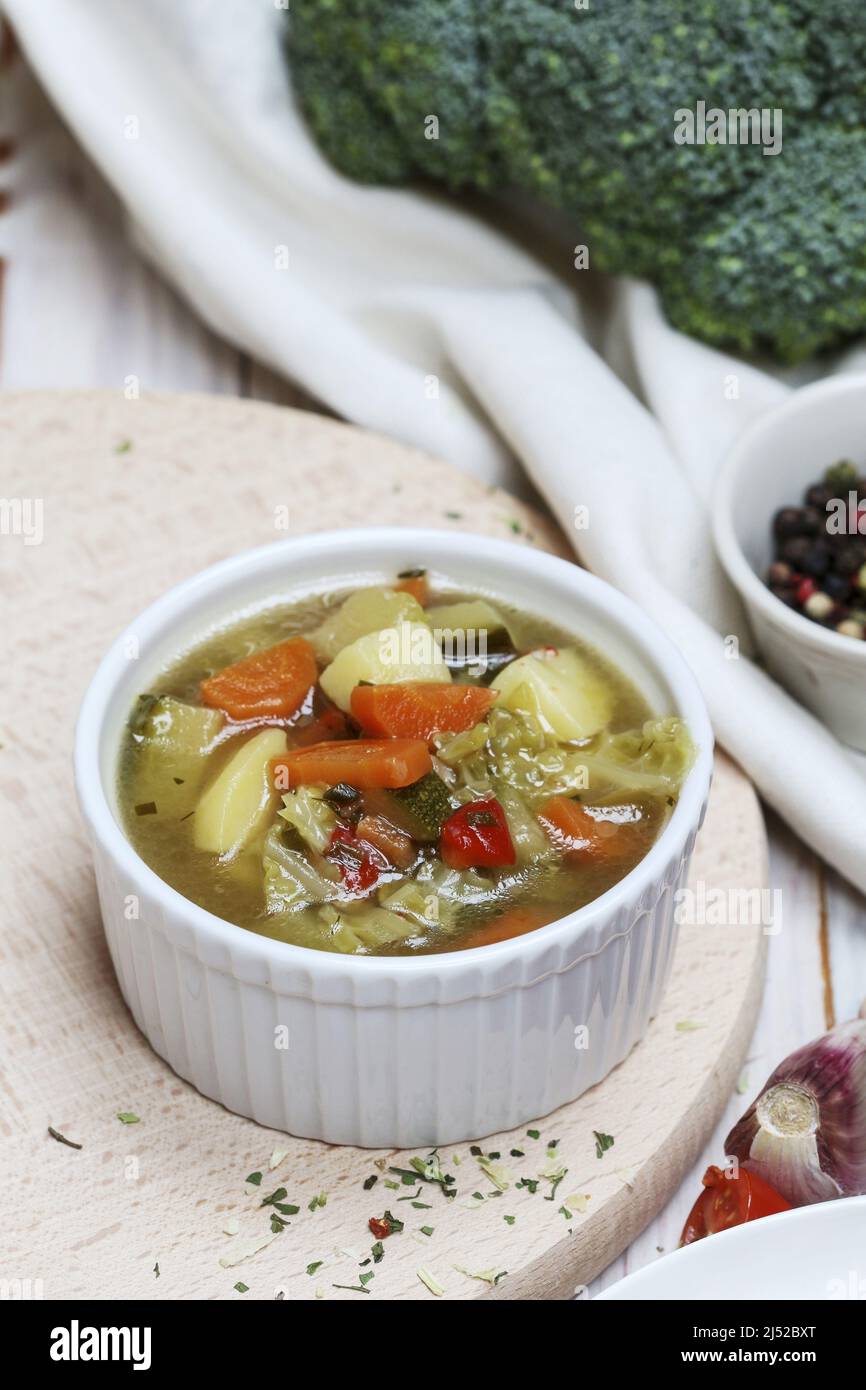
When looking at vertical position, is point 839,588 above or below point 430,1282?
above

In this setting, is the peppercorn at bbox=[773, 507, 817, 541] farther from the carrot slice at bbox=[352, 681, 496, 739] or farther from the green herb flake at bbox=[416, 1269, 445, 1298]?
the green herb flake at bbox=[416, 1269, 445, 1298]

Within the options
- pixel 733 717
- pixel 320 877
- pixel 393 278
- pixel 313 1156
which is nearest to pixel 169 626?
pixel 320 877

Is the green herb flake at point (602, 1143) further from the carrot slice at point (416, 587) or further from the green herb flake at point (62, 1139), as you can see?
the carrot slice at point (416, 587)

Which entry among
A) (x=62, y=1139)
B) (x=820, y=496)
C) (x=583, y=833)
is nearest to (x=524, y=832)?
(x=583, y=833)

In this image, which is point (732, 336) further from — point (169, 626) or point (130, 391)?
point (169, 626)

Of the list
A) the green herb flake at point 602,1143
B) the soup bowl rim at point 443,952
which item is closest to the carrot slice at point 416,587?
the soup bowl rim at point 443,952

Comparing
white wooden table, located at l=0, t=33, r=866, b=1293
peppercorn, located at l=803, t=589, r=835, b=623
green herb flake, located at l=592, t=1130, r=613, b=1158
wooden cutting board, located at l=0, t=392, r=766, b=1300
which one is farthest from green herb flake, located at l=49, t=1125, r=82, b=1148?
peppercorn, located at l=803, t=589, r=835, b=623

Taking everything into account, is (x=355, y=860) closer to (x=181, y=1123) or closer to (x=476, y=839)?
(x=476, y=839)

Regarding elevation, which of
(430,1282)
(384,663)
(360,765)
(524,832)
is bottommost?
(430,1282)
